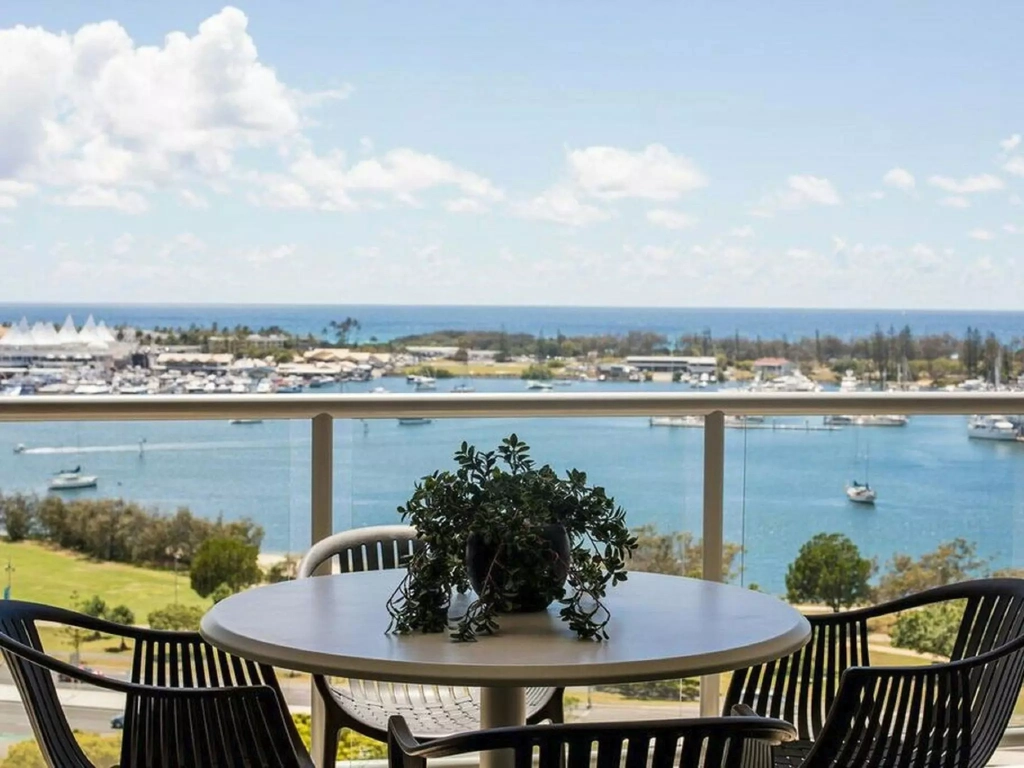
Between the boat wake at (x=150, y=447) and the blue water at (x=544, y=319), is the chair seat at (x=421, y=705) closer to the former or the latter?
the boat wake at (x=150, y=447)

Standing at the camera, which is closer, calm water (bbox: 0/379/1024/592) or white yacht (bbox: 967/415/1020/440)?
calm water (bbox: 0/379/1024/592)

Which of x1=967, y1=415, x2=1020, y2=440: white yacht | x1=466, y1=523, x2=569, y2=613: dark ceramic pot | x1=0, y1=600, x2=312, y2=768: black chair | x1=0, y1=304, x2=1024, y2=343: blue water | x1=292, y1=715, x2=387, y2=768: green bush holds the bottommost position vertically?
x1=292, y1=715, x2=387, y2=768: green bush

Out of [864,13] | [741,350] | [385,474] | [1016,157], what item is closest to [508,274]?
[741,350]

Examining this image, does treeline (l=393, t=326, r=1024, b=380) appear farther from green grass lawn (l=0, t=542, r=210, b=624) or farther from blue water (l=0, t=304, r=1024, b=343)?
green grass lawn (l=0, t=542, r=210, b=624)

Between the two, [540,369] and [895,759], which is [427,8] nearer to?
[540,369]

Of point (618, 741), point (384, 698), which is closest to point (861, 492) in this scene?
point (384, 698)

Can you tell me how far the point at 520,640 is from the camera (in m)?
2.03

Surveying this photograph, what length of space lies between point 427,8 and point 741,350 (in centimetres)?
1005

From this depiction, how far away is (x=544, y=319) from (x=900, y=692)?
25.2 m

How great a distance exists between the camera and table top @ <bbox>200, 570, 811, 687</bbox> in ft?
6.14

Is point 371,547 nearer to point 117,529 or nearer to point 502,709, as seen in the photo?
point 117,529

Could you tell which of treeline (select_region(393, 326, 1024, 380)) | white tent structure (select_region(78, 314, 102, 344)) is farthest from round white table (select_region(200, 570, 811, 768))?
treeline (select_region(393, 326, 1024, 380))

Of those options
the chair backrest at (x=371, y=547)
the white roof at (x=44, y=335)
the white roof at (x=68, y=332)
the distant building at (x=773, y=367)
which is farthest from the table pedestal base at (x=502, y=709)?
the distant building at (x=773, y=367)

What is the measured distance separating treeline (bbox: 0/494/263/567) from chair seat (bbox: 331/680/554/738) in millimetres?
689
